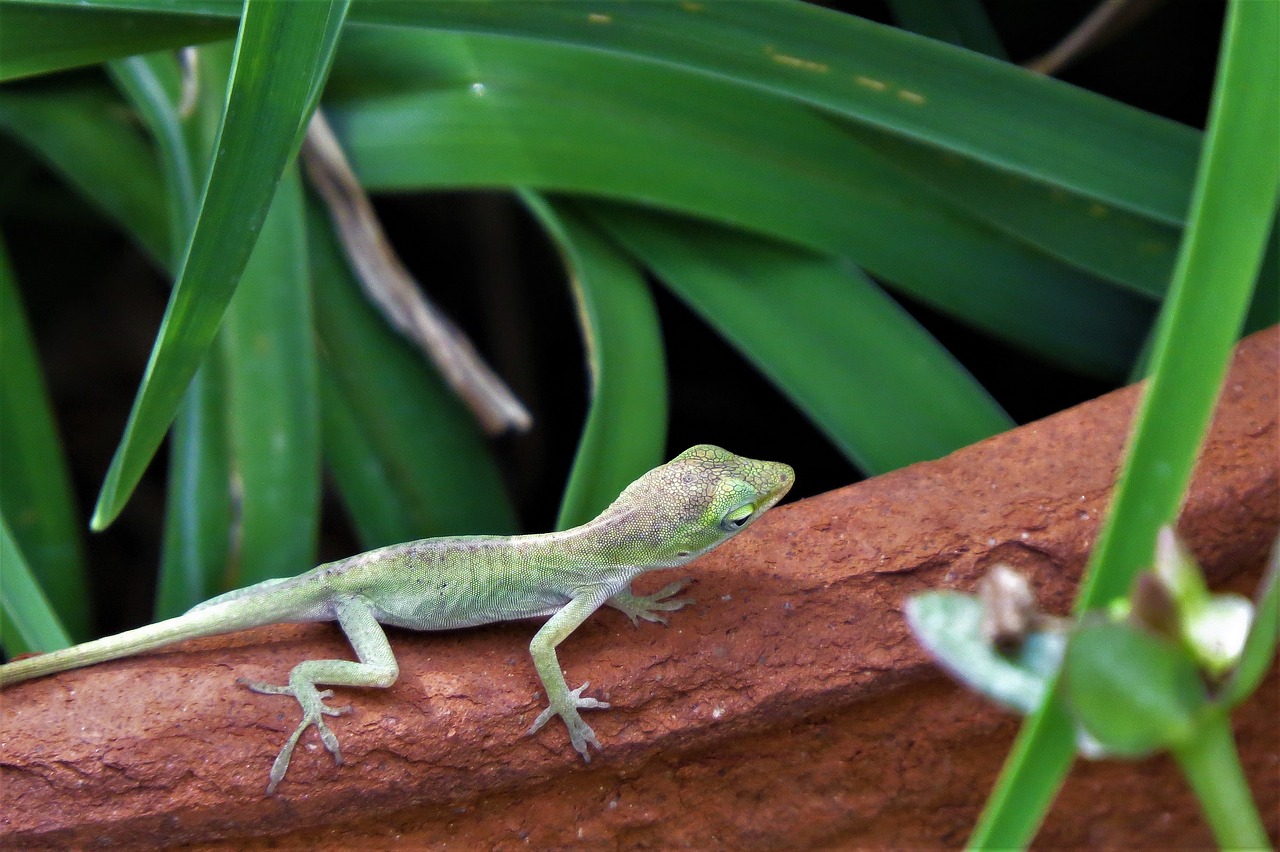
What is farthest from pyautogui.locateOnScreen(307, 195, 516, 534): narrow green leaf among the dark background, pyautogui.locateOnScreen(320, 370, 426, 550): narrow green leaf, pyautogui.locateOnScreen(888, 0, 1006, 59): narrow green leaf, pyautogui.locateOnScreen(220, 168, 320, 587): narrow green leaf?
pyautogui.locateOnScreen(888, 0, 1006, 59): narrow green leaf

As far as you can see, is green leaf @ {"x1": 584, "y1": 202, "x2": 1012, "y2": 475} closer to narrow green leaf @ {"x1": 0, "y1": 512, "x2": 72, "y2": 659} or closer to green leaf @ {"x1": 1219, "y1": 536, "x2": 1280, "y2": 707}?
green leaf @ {"x1": 1219, "y1": 536, "x2": 1280, "y2": 707}

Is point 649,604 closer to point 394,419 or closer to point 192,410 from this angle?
point 394,419

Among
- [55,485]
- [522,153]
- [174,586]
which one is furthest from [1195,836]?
[55,485]

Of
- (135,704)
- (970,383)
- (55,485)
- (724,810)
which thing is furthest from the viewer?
(55,485)

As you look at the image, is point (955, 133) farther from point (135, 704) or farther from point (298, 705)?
point (135, 704)

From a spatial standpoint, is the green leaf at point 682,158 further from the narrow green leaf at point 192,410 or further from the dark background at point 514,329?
the dark background at point 514,329

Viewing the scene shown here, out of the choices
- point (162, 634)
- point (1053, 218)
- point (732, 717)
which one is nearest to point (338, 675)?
point (162, 634)

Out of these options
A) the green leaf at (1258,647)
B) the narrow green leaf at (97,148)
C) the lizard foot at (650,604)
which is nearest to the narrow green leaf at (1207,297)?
the green leaf at (1258,647)
